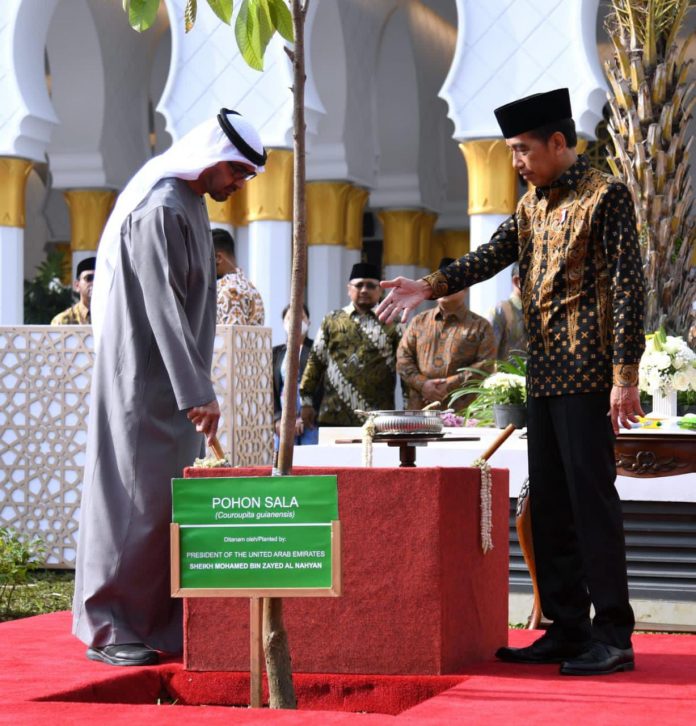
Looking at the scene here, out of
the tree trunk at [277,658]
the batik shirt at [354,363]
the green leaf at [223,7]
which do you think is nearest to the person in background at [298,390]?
the batik shirt at [354,363]

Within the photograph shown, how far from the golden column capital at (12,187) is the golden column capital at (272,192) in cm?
198

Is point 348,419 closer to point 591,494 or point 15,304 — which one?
point 591,494

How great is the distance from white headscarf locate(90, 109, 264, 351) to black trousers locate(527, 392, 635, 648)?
3.74ft

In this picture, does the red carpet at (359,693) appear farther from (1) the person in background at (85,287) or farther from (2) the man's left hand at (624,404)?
(1) the person in background at (85,287)

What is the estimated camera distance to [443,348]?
290 inches

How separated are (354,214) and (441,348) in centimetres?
663

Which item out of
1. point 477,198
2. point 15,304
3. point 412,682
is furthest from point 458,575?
point 15,304

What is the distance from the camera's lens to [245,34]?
3.43 metres

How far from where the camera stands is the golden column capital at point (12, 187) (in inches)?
483

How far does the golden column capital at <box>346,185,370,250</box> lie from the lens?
13711mm

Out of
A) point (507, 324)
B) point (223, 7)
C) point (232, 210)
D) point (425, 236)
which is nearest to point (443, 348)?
point (507, 324)

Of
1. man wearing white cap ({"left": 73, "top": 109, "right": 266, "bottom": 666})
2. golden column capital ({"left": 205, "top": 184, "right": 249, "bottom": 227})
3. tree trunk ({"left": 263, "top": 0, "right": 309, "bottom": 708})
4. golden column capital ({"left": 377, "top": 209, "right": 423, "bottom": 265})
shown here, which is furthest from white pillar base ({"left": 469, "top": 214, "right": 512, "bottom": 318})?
tree trunk ({"left": 263, "top": 0, "right": 309, "bottom": 708})

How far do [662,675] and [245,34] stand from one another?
194 centimetres

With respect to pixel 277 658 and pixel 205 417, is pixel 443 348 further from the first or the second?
pixel 277 658
